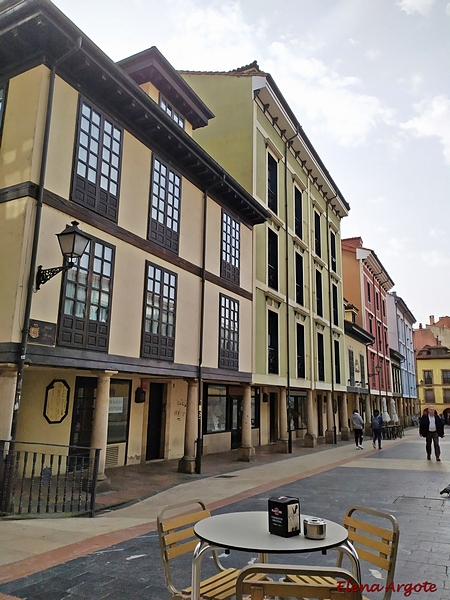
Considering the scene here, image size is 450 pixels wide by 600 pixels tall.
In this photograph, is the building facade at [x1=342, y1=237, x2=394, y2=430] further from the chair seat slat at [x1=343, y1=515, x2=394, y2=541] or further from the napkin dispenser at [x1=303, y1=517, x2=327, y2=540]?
the napkin dispenser at [x1=303, y1=517, x2=327, y2=540]

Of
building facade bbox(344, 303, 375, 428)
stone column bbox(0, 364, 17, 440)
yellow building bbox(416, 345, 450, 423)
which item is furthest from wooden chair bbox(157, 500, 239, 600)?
yellow building bbox(416, 345, 450, 423)

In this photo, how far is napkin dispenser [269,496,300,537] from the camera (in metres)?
3.02

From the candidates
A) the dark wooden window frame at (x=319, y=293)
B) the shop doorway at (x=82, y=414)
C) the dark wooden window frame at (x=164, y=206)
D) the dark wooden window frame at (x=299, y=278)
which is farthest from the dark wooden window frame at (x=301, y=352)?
the shop doorway at (x=82, y=414)

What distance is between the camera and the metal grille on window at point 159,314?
11000 mm

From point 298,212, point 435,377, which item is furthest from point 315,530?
point 435,377

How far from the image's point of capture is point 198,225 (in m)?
13.6

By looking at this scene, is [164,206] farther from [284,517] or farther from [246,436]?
[284,517]

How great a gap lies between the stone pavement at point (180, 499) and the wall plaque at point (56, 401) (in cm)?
213

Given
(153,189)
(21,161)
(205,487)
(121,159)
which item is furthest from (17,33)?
(205,487)

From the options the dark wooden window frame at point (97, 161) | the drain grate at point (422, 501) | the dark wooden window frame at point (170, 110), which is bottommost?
the drain grate at point (422, 501)

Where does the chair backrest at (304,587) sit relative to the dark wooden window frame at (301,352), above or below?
below

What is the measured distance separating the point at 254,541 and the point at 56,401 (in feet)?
28.9

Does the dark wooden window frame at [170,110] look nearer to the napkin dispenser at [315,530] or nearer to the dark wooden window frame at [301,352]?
the dark wooden window frame at [301,352]

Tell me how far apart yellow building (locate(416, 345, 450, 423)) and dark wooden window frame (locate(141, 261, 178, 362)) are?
63.3 meters
